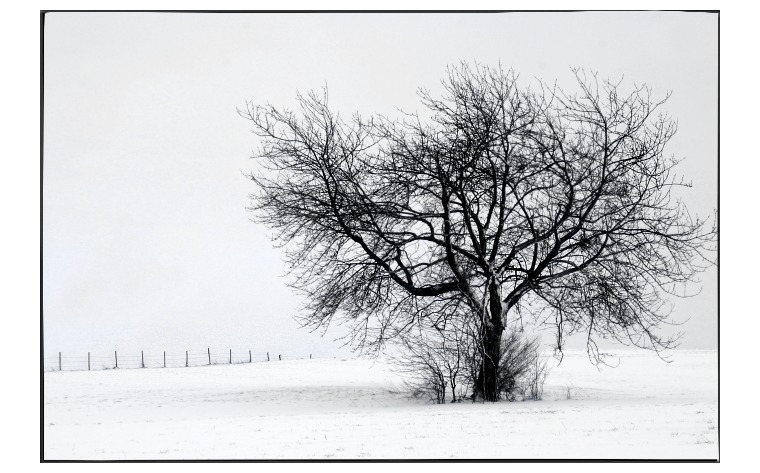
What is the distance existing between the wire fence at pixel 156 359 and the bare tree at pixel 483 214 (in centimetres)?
132

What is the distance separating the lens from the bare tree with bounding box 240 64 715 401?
526 inches

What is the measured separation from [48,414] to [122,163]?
3.13m

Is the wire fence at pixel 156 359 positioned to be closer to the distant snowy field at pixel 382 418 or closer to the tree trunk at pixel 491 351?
the distant snowy field at pixel 382 418

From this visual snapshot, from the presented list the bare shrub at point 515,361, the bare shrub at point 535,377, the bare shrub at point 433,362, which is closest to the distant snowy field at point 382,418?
the bare shrub at point 535,377

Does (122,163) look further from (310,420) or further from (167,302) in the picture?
(310,420)

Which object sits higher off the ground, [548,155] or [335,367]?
[548,155]

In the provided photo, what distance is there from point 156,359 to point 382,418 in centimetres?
363

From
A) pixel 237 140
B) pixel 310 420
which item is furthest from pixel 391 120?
pixel 310 420

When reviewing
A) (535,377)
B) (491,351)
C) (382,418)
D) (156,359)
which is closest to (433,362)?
(491,351)

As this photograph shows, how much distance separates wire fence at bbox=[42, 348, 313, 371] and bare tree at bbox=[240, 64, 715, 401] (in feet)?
4.34

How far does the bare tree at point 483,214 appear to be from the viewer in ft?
43.8

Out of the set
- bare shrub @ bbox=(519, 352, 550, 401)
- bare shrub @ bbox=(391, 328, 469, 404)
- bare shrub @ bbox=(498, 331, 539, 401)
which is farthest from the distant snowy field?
bare shrub @ bbox=(498, 331, 539, 401)

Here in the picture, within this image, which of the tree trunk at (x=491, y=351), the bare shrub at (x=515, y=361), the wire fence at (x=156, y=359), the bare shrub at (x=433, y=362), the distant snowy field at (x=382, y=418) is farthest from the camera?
the bare shrub at (x=515, y=361)
